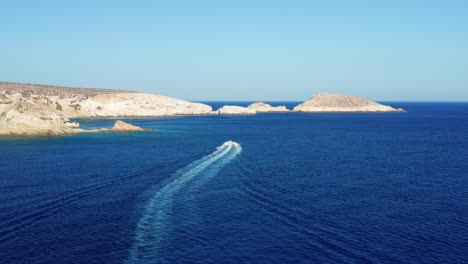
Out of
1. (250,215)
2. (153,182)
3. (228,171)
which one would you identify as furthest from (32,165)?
(250,215)

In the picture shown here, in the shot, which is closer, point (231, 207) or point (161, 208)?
point (161, 208)

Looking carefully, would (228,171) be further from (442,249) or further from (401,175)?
(442,249)

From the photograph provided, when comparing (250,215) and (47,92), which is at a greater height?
(47,92)

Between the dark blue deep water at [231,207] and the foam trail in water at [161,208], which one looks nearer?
the foam trail in water at [161,208]

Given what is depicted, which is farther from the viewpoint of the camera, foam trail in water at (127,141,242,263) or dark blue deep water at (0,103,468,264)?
dark blue deep water at (0,103,468,264)
